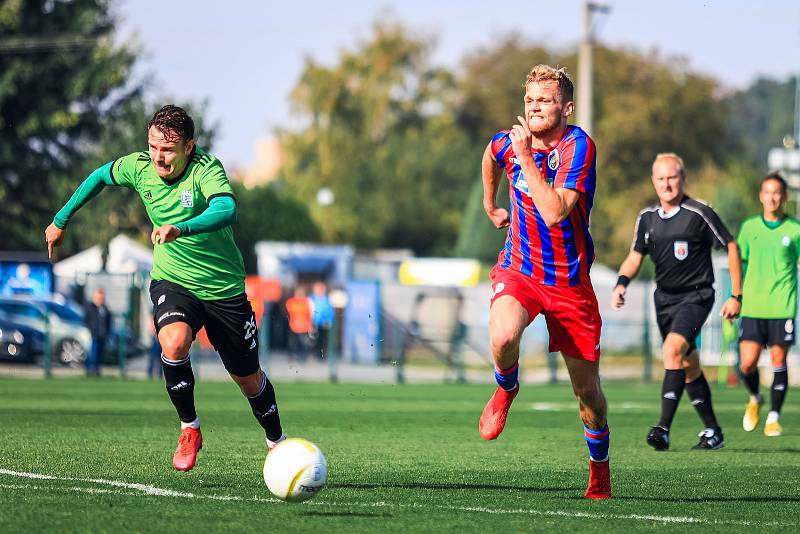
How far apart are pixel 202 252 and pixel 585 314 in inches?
92.0

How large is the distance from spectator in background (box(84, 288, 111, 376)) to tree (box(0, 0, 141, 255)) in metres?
15.5

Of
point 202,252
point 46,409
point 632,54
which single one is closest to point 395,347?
point 46,409

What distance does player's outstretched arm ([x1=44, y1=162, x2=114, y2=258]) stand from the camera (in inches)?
330

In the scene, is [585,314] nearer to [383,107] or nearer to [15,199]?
[15,199]

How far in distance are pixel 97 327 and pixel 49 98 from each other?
18.1 meters

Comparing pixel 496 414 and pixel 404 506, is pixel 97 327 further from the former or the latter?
pixel 404 506

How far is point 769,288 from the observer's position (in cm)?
1320

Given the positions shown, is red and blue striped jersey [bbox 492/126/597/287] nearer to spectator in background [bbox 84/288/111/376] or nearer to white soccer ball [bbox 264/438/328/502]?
white soccer ball [bbox 264/438/328/502]

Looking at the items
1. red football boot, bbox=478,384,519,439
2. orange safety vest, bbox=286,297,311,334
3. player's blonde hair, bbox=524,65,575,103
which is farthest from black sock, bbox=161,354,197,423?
orange safety vest, bbox=286,297,311,334

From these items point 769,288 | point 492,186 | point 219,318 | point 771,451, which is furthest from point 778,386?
point 219,318

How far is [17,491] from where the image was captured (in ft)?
24.1

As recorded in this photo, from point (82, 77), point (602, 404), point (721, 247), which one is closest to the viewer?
point (602, 404)

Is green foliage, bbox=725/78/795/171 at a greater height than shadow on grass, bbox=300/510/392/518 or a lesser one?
greater

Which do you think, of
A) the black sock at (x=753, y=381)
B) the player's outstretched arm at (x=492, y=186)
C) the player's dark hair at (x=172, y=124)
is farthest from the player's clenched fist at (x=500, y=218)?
the black sock at (x=753, y=381)
